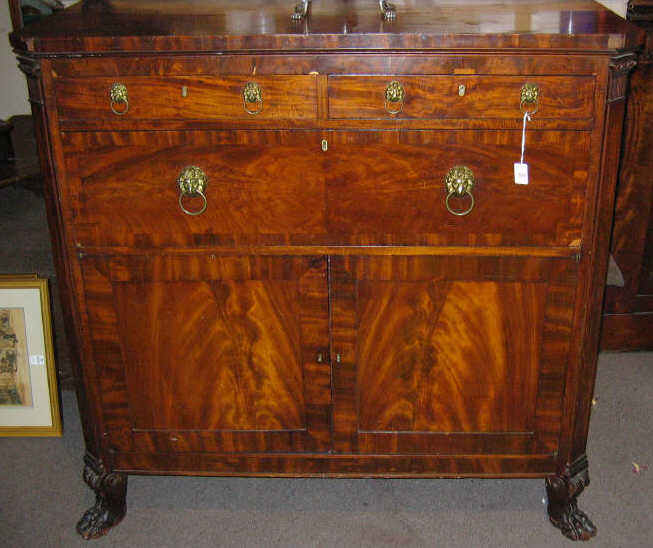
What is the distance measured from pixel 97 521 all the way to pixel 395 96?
1187mm

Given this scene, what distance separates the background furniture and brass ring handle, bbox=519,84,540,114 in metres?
0.85

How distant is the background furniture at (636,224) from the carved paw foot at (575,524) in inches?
30.9

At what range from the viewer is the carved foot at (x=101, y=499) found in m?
1.78

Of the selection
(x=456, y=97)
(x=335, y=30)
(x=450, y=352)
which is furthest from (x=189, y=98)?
(x=450, y=352)

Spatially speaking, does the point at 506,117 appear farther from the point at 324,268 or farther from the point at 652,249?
the point at 652,249

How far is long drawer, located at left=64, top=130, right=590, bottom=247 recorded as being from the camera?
57.0 inches

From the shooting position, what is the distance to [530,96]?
1.39 meters

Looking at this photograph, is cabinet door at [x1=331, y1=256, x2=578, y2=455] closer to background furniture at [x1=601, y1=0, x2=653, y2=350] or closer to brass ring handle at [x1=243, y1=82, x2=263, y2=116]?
brass ring handle at [x1=243, y1=82, x2=263, y2=116]

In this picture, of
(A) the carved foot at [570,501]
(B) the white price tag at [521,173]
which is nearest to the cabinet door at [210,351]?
(B) the white price tag at [521,173]

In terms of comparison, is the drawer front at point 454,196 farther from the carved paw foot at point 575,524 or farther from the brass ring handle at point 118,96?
the carved paw foot at point 575,524

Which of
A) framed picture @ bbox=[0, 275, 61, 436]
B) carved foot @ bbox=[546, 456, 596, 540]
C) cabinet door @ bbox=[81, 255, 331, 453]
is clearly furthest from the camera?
framed picture @ bbox=[0, 275, 61, 436]

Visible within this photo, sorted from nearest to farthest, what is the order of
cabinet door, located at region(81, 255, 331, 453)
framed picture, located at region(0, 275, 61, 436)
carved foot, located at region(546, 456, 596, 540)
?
cabinet door, located at region(81, 255, 331, 453), carved foot, located at region(546, 456, 596, 540), framed picture, located at region(0, 275, 61, 436)

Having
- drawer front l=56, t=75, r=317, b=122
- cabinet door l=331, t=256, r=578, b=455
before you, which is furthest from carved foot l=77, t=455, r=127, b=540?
drawer front l=56, t=75, r=317, b=122

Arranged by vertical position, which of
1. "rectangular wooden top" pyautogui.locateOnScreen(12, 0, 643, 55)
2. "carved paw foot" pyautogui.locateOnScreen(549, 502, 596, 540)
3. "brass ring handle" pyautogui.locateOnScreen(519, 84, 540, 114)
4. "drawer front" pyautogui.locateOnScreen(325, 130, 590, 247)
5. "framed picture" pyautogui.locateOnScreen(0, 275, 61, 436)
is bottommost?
"carved paw foot" pyautogui.locateOnScreen(549, 502, 596, 540)
